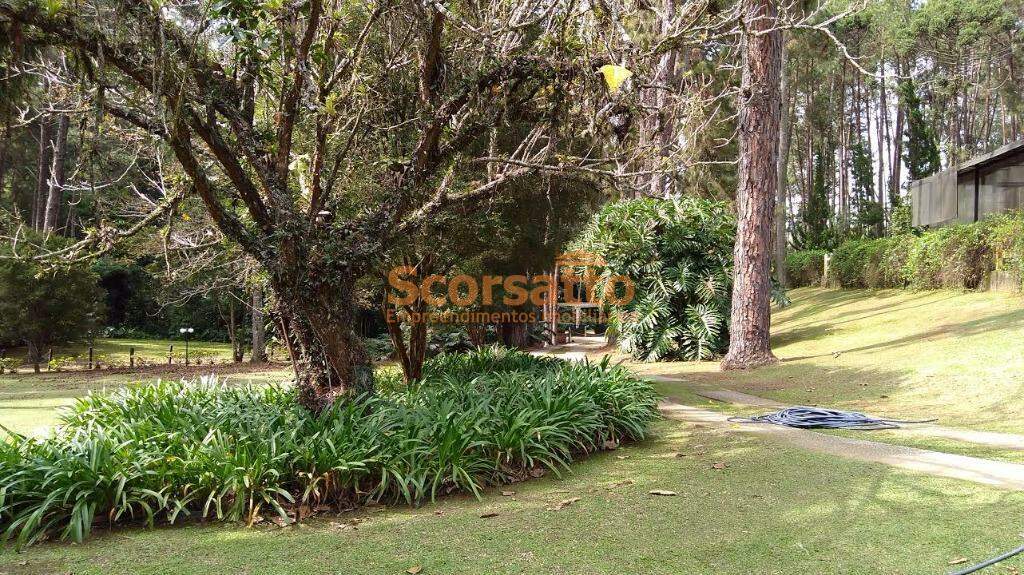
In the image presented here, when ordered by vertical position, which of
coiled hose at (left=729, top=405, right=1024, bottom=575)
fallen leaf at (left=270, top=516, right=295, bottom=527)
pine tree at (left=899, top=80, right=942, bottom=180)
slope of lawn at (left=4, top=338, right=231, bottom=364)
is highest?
pine tree at (left=899, top=80, right=942, bottom=180)

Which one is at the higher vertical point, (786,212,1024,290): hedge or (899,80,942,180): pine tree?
(899,80,942,180): pine tree

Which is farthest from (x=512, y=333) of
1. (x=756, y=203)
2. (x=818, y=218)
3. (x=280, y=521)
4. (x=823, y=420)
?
(x=818, y=218)

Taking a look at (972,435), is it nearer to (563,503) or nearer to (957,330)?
(563,503)

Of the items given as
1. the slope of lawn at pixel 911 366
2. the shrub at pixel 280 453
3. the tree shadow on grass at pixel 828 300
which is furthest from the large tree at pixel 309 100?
the tree shadow on grass at pixel 828 300

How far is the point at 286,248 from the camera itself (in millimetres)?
5113

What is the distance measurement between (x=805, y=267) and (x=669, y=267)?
46.4 feet

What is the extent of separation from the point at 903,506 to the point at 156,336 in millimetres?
25696

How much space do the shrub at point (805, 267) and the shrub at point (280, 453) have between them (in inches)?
805

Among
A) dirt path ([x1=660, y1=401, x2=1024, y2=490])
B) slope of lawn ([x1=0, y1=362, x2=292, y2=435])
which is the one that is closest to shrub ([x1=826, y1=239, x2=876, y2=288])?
dirt path ([x1=660, y1=401, x2=1024, y2=490])

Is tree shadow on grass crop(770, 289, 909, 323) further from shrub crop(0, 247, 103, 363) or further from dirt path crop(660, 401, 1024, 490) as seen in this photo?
shrub crop(0, 247, 103, 363)

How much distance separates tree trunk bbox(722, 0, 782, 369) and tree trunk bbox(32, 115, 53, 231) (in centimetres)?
1775

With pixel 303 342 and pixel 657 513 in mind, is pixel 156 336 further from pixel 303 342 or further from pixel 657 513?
pixel 657 513

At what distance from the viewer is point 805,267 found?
24.6 m

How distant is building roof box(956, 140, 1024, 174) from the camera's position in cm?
1451
